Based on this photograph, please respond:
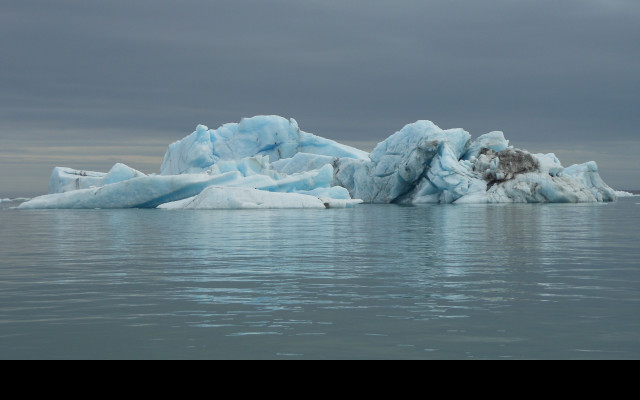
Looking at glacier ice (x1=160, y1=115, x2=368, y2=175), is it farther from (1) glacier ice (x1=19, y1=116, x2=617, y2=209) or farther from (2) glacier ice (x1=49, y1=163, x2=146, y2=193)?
(2) glacier ice (x1=49, y1=163, x2=146, y2=193)

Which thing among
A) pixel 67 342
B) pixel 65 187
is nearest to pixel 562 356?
pixel 67 342

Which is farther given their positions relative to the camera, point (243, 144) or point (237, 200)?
point (243, 144)

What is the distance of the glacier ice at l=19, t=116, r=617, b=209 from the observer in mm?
29797

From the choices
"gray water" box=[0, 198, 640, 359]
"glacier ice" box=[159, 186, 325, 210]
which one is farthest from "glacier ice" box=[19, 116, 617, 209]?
"gray water" box=[0, 198, 640, 359]

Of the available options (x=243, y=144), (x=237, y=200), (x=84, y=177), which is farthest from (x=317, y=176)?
(x=84, y=177)

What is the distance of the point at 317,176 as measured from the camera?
1297 inches

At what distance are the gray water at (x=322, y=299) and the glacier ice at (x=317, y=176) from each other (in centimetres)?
1688

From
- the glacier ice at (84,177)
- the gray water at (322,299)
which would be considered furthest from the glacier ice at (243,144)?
the gray water at (322,299)

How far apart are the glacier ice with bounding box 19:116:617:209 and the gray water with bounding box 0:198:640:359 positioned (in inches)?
665

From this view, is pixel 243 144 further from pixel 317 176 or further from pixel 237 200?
pixel 237 200

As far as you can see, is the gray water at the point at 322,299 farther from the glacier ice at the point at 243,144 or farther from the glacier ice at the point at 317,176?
the glacier ice at the point at 243,144

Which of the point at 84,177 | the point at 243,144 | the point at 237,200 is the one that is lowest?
the point at 237,200

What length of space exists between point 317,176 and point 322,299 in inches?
1043

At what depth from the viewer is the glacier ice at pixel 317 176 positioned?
29797mm
